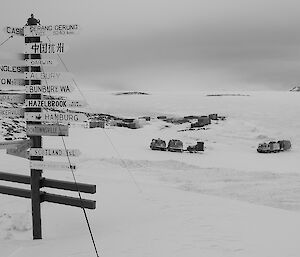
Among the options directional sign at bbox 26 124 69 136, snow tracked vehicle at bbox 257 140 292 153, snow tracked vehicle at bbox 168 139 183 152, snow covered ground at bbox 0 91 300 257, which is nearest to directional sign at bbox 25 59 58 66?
directional sign at bbox 26 124 69 136

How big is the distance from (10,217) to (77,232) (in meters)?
1.46

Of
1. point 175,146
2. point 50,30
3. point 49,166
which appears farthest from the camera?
point 175,146

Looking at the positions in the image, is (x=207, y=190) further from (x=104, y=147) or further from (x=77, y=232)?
(x=104, y=147)

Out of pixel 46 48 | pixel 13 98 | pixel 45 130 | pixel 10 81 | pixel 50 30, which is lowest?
pixel 45 130

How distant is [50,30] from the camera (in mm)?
5777

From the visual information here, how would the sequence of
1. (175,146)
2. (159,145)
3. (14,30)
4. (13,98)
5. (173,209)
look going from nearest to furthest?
(14,30) < (13,98) < (173,209) < (175,146) < (159,145)

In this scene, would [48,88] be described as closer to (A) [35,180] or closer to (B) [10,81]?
(B) [10,81]

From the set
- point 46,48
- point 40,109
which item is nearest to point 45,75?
point 46,48

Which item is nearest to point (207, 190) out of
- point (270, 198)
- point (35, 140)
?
point (270, 198)

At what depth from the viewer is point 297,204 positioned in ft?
30.4

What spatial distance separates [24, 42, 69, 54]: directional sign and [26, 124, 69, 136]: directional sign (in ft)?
3.84

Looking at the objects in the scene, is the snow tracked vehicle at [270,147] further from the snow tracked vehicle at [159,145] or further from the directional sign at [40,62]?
the directional sign at [40,62]

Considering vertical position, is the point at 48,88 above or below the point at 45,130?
above

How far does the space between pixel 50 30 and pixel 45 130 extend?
1575 mm
